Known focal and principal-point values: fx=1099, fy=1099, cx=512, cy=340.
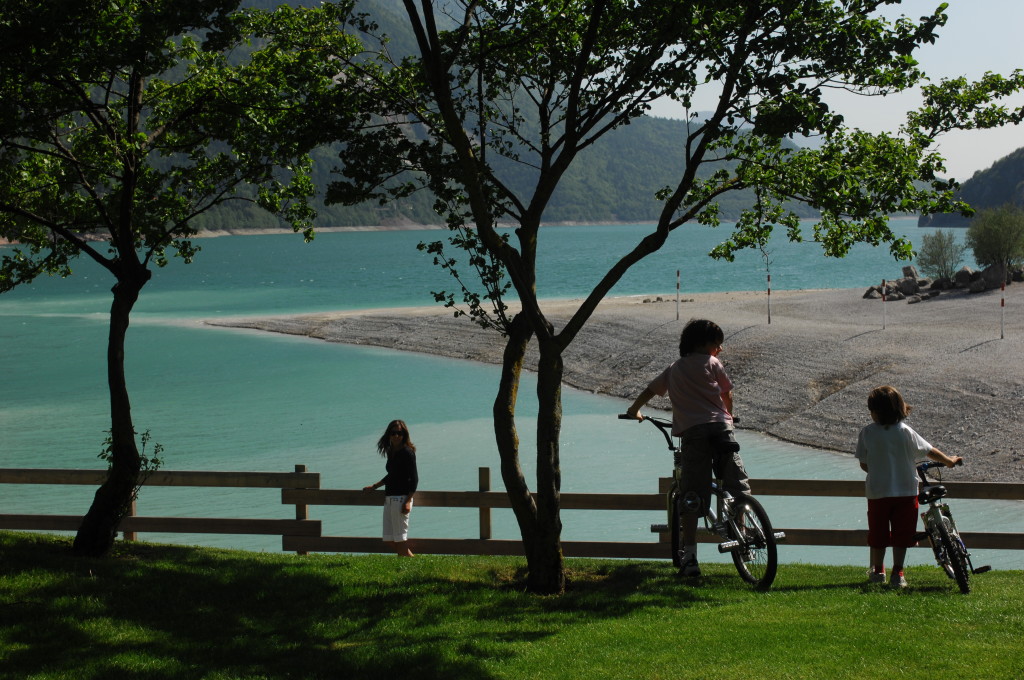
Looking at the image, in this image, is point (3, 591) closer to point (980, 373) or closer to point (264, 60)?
point (264, 60)

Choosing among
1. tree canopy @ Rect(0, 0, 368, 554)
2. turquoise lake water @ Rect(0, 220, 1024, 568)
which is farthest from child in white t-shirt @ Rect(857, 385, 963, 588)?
turquoise lake water @ Rect(0, 220, 1024, 568)

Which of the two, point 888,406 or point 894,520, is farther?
point 894,520

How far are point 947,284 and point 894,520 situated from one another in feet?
118

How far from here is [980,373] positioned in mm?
23312

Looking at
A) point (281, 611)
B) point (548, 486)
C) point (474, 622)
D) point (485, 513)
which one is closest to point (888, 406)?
point (548, 486)

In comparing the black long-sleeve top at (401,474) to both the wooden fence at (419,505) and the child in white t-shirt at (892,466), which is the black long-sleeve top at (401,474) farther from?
the child in white t-shirt at (892,466)

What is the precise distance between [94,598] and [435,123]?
5086 millimetres

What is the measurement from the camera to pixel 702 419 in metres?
7.55

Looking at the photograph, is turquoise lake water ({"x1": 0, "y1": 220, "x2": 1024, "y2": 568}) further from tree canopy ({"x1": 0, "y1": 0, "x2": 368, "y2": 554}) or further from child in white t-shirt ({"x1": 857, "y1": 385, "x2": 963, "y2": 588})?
child in white t-shirt ({"x1": 857, "y1": 385, "x2": 963, "y2": 588})

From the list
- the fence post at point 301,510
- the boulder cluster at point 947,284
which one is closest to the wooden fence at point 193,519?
the fence post at point 301,510

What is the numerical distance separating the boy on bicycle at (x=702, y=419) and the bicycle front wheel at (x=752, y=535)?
0.12 m

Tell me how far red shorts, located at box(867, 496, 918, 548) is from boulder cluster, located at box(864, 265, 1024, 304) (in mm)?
32782

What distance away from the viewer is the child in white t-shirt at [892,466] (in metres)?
7.55

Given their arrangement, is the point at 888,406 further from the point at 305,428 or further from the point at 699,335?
the point at 305,428
